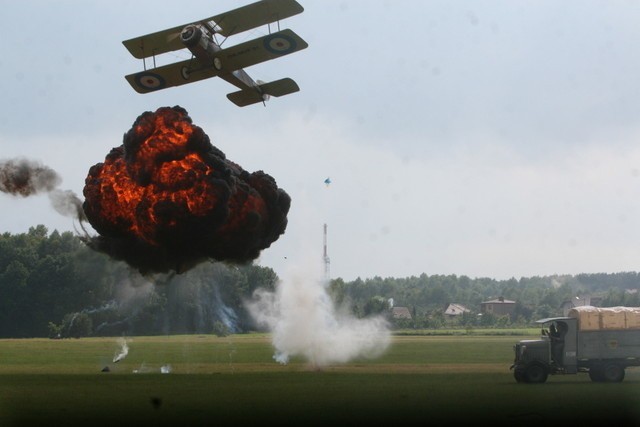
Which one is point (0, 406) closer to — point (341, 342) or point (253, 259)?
point (253, 259)

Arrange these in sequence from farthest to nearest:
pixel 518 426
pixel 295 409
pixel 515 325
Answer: pixel 515 325 < pixel 295 409 < pixel 518 426

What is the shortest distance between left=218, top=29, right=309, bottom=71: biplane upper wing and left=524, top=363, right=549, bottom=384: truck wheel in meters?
23.3

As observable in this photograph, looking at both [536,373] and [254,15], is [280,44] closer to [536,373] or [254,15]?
[254,15]

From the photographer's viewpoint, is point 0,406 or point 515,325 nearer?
point 0,406

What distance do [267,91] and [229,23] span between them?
568cm

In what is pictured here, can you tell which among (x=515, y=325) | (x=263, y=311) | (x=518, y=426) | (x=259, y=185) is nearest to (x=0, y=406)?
(x=259, y=185)

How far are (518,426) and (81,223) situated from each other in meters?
29.8

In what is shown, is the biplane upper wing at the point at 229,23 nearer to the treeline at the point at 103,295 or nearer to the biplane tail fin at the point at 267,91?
the biplane tail fin at the point at 267,91

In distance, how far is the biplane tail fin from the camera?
55.2 meters

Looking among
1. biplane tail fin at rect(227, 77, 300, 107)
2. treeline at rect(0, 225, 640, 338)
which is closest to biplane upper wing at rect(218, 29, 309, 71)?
biplane tail fin at rect(227, 77, 300, 107)

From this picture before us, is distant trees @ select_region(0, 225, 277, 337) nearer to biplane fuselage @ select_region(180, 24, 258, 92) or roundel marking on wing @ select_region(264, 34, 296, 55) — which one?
biplane fuselage @ select_region(180, 24, 258, 92)

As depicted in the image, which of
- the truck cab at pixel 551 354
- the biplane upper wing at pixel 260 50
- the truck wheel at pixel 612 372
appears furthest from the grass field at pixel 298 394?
the biplane upper wing at pixel 260 50

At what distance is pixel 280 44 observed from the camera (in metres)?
51.2

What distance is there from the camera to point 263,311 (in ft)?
313
